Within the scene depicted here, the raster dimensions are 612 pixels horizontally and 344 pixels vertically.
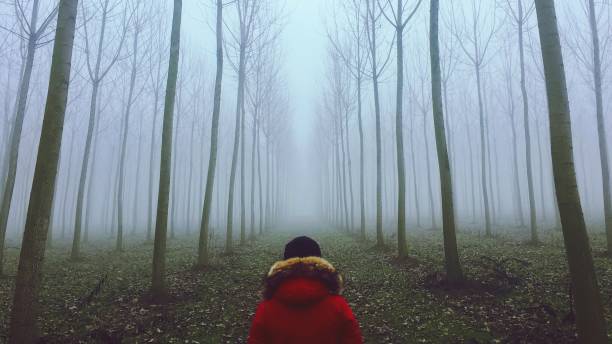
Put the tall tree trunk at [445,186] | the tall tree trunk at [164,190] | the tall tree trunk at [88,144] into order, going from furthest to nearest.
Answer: the tall tree trunk at [88,144] → the tall tree trunk at [445,186] → the tall tree trunk at [164,190]

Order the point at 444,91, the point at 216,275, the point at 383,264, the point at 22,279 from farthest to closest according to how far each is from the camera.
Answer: the point at 444,91, the point at 383,264, the point at 216,275, the point at 22,279

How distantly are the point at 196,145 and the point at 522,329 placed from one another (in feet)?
120

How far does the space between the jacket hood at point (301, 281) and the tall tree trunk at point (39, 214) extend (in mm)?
3932

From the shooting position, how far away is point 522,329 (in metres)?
4.64

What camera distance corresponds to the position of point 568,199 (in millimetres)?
3787

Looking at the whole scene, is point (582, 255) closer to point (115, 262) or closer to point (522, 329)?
point (522, 329)

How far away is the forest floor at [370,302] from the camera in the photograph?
4867 mm

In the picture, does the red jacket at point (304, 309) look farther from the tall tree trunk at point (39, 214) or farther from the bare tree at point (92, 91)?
the bare tree at point (92, 91)

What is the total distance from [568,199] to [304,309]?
142 inches

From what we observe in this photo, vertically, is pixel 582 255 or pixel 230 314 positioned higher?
pixel 582 255

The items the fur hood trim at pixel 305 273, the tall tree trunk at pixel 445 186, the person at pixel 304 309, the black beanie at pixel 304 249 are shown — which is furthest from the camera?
the tall tree trunk at pixel 445 186

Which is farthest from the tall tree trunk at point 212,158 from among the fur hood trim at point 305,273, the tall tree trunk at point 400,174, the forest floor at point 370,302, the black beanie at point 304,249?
the fur hood trim at point 305,273

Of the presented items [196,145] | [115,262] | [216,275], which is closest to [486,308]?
[216,275]

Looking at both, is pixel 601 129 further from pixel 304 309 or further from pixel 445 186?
pixel 304 309
